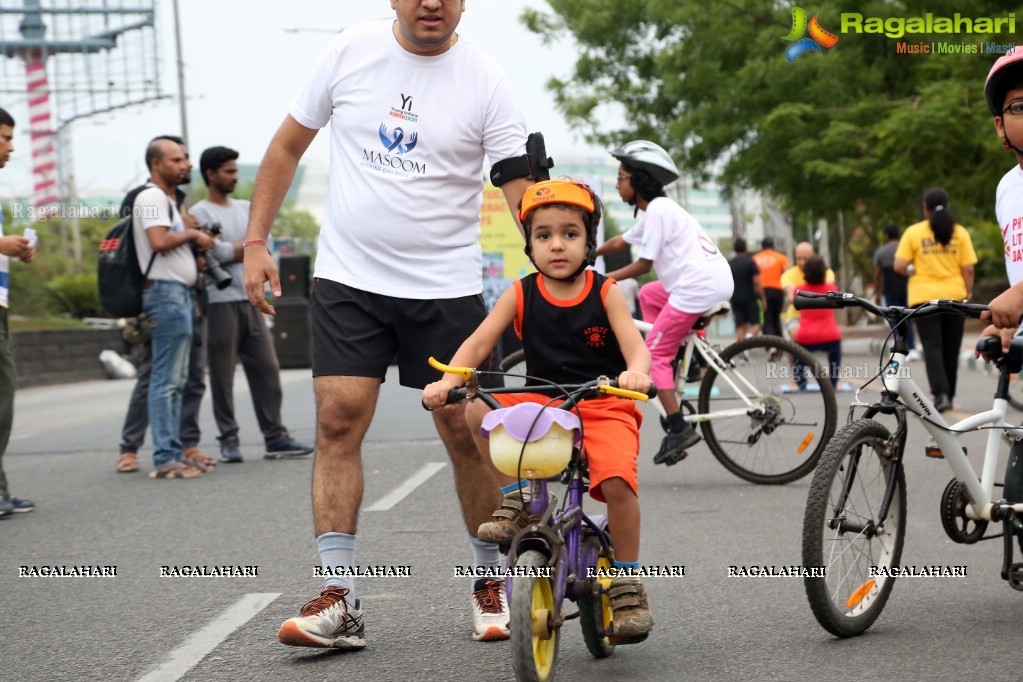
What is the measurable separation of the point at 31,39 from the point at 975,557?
54.0 m

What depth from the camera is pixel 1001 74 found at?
177 inches

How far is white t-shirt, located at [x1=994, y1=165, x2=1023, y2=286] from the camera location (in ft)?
15.5

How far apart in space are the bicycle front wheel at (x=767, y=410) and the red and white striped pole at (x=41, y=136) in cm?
4365

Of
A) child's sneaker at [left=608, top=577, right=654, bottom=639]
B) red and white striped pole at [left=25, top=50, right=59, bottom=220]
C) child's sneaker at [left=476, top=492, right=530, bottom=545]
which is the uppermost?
red and white striped pole at [left=25, top=50, right=59, bottom=220]

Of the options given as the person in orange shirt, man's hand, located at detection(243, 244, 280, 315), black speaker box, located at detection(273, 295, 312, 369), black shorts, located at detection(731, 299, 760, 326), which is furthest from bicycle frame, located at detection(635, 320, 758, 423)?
black speaker box, located at detection(273, 295, 312, 369)

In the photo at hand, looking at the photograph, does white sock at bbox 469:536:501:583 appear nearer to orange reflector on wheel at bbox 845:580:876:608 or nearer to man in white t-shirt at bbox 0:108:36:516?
orange reflector on wheel at bbox 845:580:876:608

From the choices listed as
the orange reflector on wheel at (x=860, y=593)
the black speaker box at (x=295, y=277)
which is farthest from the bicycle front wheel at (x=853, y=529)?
the black speaker box at (x=295, y=277)

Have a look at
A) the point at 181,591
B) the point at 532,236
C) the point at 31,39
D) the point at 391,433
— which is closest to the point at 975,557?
the point at 532,236

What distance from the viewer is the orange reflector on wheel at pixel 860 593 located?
15.6 ft

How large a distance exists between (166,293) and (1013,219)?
5.98 meters

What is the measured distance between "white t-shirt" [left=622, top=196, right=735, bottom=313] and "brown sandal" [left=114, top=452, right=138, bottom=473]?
146 inches

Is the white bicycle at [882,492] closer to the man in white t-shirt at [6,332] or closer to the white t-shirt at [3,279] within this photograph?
the man in white t-shirt at [6,332]

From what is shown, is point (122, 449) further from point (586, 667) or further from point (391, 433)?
point (586, 667)

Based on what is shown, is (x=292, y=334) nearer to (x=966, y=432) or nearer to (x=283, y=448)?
(x=283, y=448)
